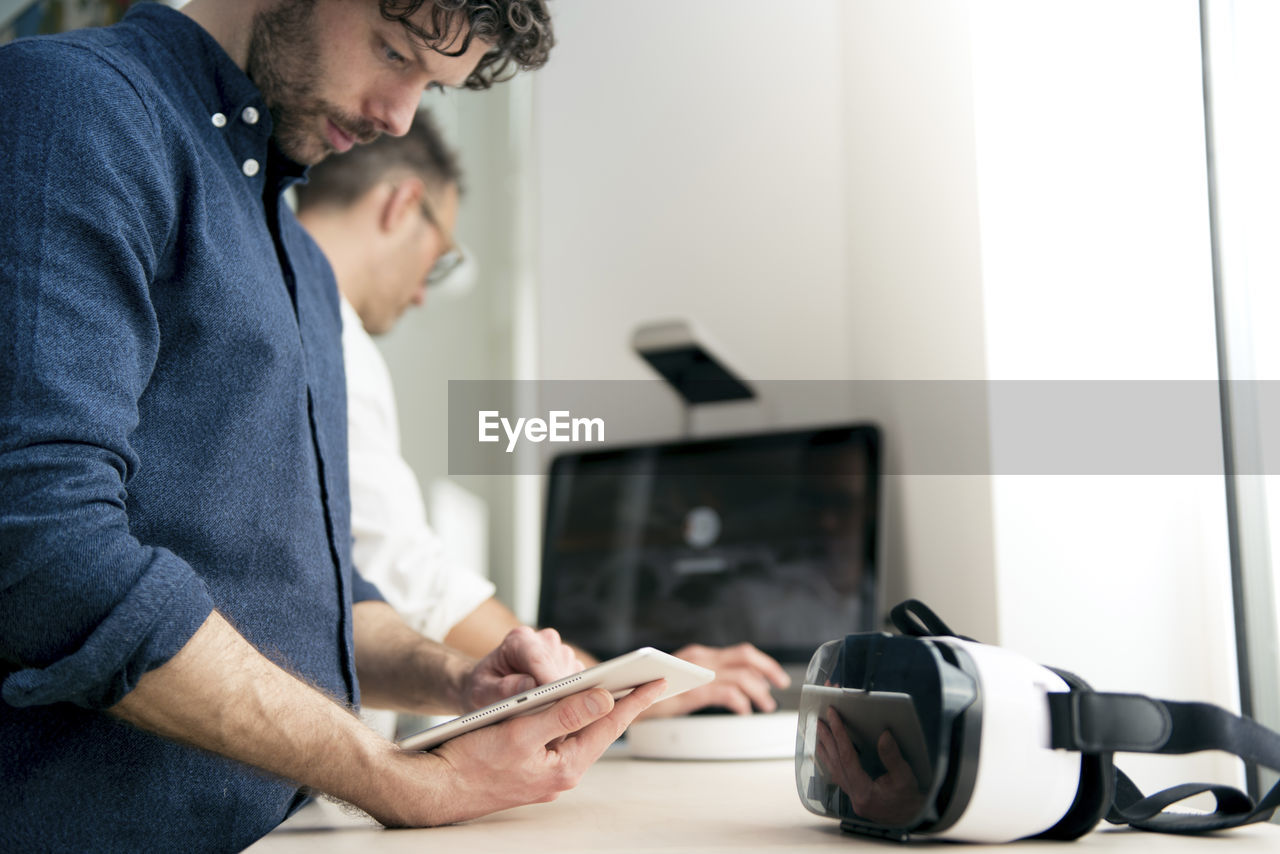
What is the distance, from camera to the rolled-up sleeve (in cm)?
65

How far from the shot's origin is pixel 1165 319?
119 centimetres

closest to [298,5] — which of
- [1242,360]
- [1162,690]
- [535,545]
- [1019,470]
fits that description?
[1019,470]

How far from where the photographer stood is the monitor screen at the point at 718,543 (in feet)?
5.04

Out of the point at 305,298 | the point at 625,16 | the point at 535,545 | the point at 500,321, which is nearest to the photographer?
the point at 305,298

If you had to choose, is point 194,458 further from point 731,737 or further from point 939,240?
point 939,240

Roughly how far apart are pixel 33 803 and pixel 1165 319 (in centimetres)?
114

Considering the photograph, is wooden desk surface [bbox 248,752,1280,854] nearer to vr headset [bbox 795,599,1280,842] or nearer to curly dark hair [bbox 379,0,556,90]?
vr headset [bbox 795,599,1280,842]

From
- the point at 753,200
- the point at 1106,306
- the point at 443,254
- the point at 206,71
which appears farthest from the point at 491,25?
the point at 443,254

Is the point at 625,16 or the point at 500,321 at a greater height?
the point at 625,16

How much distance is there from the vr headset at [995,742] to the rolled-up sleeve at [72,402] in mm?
430

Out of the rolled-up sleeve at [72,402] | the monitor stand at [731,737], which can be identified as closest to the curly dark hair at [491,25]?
the rolled-up sleeve at [72,402]

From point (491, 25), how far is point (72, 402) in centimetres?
55

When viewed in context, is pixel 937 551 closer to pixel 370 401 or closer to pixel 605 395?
pixel 605 395

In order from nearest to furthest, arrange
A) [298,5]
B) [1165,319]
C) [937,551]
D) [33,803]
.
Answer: [33,803] < [298,5] < [1165,319] < [937,551]
